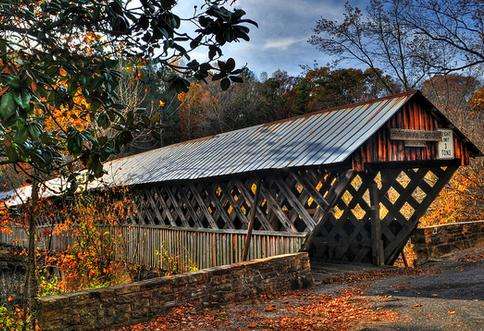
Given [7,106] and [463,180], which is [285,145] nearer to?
[463,180]

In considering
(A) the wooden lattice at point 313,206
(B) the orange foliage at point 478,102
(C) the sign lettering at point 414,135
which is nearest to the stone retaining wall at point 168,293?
(A) the wooden lattice at point 313,206

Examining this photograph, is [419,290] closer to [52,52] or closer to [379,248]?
[379,248]

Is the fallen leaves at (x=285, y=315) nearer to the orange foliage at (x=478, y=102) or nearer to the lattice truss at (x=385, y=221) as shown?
the lattice truss at (x=385, y=221)

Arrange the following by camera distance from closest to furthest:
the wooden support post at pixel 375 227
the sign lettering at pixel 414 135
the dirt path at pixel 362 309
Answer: the dirt path at pixel 362 309, the sign lettering at pixel 414 135, the wooden support post at pixel 375 227

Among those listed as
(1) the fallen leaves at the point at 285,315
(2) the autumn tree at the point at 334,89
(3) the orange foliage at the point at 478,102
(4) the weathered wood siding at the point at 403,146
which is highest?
(2) the autumn tree at the point at 334,89

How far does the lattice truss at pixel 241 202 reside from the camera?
11.0 metres

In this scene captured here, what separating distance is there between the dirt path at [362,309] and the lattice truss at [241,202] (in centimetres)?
190

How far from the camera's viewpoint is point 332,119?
41.1 feet

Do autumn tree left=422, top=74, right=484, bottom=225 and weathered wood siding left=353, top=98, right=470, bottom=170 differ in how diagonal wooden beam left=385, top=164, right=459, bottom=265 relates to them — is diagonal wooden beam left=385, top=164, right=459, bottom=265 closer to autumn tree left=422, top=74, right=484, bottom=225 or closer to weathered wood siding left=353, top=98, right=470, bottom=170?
weathered wood siding left=353, top=98, right=470, bottom=170

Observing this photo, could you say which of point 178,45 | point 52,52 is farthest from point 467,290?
point 52,52

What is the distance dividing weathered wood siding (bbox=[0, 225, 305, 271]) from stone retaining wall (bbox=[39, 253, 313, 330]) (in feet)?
4.51

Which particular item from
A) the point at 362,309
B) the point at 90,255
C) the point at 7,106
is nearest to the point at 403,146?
the point at 362,309

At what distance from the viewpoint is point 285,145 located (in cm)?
1212

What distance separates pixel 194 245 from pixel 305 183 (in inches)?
174
